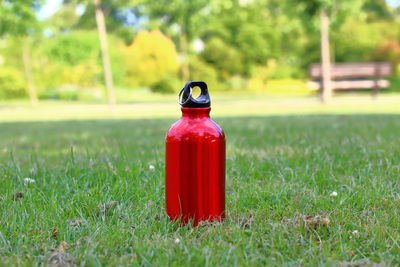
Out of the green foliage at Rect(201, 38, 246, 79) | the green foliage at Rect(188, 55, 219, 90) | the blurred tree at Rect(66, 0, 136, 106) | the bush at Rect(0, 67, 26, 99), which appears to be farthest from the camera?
the green foliage at Rect(201, 38, 246, 79)

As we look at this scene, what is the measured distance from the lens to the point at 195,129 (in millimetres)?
1938

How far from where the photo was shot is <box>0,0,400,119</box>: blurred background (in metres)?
26.5

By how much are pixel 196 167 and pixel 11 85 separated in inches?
1244

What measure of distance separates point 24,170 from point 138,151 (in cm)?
114

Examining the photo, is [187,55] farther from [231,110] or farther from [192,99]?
[192,99]

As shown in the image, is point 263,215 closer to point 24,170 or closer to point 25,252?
point 25,252

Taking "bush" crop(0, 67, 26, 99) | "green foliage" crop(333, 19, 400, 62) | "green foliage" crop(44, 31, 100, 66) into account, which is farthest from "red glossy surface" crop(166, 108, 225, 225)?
"green foliage" crop(333, 19, 400, 62)

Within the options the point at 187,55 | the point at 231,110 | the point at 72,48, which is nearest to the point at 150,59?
the point at 187,55

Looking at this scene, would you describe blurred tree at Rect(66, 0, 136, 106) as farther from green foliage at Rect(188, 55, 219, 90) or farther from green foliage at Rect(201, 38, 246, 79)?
green foliage at Rect(201, 38, 246, 79)

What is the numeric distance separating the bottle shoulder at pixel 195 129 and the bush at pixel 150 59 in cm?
2894

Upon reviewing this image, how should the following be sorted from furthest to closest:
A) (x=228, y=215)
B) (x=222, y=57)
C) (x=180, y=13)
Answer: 1. (x=222, y=57)
2. (x=180, y=13)
3. (x=228, y=215)

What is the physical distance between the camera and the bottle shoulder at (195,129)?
1938mm

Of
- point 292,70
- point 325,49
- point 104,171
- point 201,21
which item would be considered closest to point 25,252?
point 104,171

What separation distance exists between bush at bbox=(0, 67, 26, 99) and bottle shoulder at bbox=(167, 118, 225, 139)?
3145 centimetres
